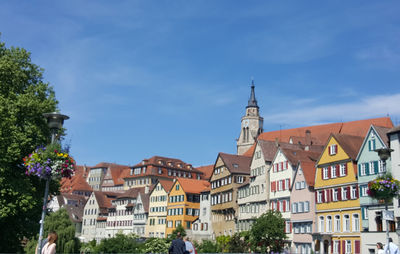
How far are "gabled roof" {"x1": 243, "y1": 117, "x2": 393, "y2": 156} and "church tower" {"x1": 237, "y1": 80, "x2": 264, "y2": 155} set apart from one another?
3760 millimetres

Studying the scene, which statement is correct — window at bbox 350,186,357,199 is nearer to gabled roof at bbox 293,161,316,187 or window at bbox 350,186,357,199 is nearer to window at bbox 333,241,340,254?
window at bbox 333,241,340,254

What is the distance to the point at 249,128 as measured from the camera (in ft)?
412

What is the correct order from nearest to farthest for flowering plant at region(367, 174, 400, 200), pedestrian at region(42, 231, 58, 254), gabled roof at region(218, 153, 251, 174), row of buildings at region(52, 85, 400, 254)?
pedestrian at region(42, 231, 58, 254) < flowering plant at region(367, 174, 400, 200) < row of buildings at region(52, 85, 400, 254) < gabled roof at region(218, 153, 251, 174)

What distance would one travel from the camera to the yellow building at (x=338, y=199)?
4862 cm

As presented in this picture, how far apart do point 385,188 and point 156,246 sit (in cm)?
4785

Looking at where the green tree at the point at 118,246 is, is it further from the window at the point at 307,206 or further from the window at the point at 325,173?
the window at the point at 325,173

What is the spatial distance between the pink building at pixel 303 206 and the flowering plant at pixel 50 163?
130 ft

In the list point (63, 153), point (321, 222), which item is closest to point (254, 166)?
point (321, 222)

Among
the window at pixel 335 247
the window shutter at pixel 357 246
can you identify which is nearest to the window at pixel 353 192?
the window shutter at pixel 357 246

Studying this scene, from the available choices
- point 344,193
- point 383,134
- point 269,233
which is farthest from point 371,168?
point 269,233

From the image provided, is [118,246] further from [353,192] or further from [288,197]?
[353,192]

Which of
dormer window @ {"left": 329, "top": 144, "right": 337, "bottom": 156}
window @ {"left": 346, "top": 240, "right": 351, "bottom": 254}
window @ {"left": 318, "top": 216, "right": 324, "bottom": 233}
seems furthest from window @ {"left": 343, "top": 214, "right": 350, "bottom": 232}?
dormer window @ {"left": 329, "top": 144, "right": 337, "bottom": 156}

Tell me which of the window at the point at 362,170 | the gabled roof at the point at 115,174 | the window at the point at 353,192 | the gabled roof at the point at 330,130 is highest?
the gabled roof at the point at 330,130

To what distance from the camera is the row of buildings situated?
47.4m
